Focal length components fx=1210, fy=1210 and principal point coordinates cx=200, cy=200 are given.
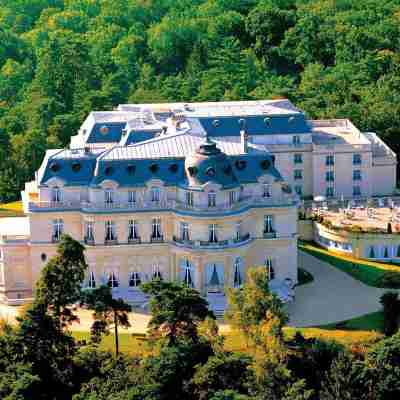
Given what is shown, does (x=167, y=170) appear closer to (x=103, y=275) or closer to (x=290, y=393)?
(x=103, y=275)

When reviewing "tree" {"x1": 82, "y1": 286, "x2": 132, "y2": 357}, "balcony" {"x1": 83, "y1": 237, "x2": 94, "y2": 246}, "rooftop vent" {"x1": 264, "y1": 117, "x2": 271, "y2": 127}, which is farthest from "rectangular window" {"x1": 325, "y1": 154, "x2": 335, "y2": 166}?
"tree" {"x1": 82, "y1": 286, "x2": 132, "y2": 357}

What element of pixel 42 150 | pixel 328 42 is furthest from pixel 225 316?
pixel 328 42

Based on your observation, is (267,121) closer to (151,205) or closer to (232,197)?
(232,197)

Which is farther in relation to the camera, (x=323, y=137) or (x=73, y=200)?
(x=323, y=137)

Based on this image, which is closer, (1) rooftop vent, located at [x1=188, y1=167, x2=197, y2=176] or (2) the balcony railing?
(2) the balcony railing

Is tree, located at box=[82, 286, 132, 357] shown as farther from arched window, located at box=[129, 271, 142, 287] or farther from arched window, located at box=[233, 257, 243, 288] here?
arched window, located at box=[233, 257, 243, 288]

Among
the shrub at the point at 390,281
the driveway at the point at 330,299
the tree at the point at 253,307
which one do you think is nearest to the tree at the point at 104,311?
the tree at the point at 253,307
